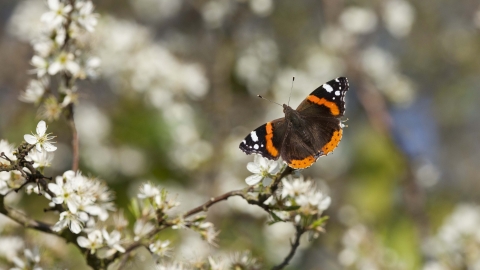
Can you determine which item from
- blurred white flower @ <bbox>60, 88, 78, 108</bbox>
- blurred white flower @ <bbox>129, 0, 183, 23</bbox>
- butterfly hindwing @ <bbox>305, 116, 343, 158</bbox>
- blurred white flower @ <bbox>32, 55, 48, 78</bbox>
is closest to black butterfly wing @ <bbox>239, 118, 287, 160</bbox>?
butterfly hindwing @ <bbox>305, 116, 343, 158</bbox>

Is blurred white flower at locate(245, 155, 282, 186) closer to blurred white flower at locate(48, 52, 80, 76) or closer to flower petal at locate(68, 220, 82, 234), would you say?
flower petal at locate(68, 220, 82, 234)

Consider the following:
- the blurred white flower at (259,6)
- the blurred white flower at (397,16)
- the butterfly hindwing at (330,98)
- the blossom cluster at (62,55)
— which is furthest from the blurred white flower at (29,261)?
the blurred white flower at (397,16)

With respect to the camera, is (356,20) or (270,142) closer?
(270,142)

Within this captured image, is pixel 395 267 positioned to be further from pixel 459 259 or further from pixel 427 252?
pixel 459 259

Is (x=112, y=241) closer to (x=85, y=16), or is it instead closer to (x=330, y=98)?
(x=85, y=16)

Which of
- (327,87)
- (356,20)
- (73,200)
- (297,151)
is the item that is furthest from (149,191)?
(356,20)

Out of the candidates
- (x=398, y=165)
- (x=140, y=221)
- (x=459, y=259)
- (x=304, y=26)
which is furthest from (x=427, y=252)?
(x=304, y=26)
